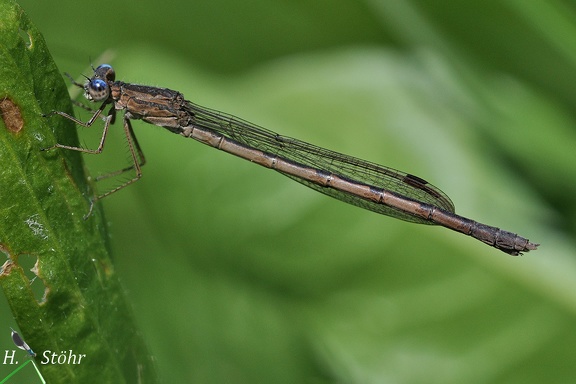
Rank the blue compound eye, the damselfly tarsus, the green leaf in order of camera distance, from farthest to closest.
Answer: the damselfly tarsus < the blue compound eye < the green leaf

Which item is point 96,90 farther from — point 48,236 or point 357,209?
point 357,209

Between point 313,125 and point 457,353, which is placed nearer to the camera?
point 457,353

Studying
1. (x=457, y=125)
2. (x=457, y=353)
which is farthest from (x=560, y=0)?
(x=457, y=353)

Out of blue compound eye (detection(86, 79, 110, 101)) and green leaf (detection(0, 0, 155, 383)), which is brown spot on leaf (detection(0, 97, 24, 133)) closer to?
green leaf (detection(0, 0, 155, 383))

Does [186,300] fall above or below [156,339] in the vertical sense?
above

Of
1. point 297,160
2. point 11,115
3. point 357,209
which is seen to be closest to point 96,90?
point 297,160

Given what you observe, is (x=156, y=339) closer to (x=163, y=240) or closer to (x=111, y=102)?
(x=163, y=240)

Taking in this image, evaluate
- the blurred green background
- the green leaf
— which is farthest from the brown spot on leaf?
the blurred green background
